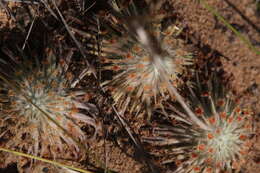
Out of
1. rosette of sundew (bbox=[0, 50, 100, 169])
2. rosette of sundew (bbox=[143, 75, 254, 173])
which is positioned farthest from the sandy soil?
rosette of sundew (bbox=[0, 50, 100, 169])

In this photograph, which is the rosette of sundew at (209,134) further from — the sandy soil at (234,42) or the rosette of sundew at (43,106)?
the rosette of sundew at (43,106)

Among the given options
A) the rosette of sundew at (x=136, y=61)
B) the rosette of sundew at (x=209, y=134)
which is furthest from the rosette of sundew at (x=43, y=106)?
the rosette of sundew at (x=209, y=134)

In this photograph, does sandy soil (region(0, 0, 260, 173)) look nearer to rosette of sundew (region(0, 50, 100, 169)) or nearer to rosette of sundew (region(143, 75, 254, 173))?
rosette of sundew (region(143, 75, 254, 173))

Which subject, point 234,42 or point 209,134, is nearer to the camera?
point 209,134

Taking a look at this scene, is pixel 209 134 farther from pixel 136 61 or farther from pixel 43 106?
pixel 43 106

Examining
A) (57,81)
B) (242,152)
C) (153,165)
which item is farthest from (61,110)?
(242,152)

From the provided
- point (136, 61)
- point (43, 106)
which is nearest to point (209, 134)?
point (136, 61)
